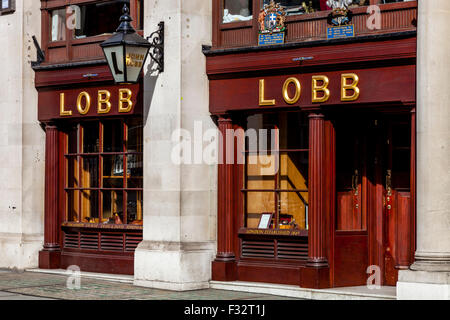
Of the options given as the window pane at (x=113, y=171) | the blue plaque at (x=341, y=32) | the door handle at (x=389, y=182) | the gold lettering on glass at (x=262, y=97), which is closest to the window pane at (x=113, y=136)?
the window pane at (x=113, y=171)

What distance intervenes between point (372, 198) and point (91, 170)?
525 centimetres

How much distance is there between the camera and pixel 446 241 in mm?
11570

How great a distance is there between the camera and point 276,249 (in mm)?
13742

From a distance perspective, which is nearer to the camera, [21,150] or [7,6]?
[21,150]

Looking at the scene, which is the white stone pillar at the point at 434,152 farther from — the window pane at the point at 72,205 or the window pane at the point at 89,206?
the window pane at the point at 72,205

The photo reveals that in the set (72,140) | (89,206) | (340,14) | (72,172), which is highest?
(340,14)

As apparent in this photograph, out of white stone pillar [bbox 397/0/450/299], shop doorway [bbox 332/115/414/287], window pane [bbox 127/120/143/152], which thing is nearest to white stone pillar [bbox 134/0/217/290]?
window pane [bbox 127/120/143/152]

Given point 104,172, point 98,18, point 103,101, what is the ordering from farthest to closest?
point 98,18, point 104,172, point 103,101

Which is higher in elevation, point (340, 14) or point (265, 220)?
point (340, 14)

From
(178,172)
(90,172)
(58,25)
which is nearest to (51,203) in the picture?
(90,172)

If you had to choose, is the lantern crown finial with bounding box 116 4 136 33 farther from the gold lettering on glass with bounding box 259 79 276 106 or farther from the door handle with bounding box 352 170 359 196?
the door handle with bounding box 352 170 359 196

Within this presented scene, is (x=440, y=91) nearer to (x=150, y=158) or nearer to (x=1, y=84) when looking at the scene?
(x=150, y=158)

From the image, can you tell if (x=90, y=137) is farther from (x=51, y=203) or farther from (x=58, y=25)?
(x=58, y=25)

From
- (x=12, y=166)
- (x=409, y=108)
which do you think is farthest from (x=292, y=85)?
(x=12, y=166)
